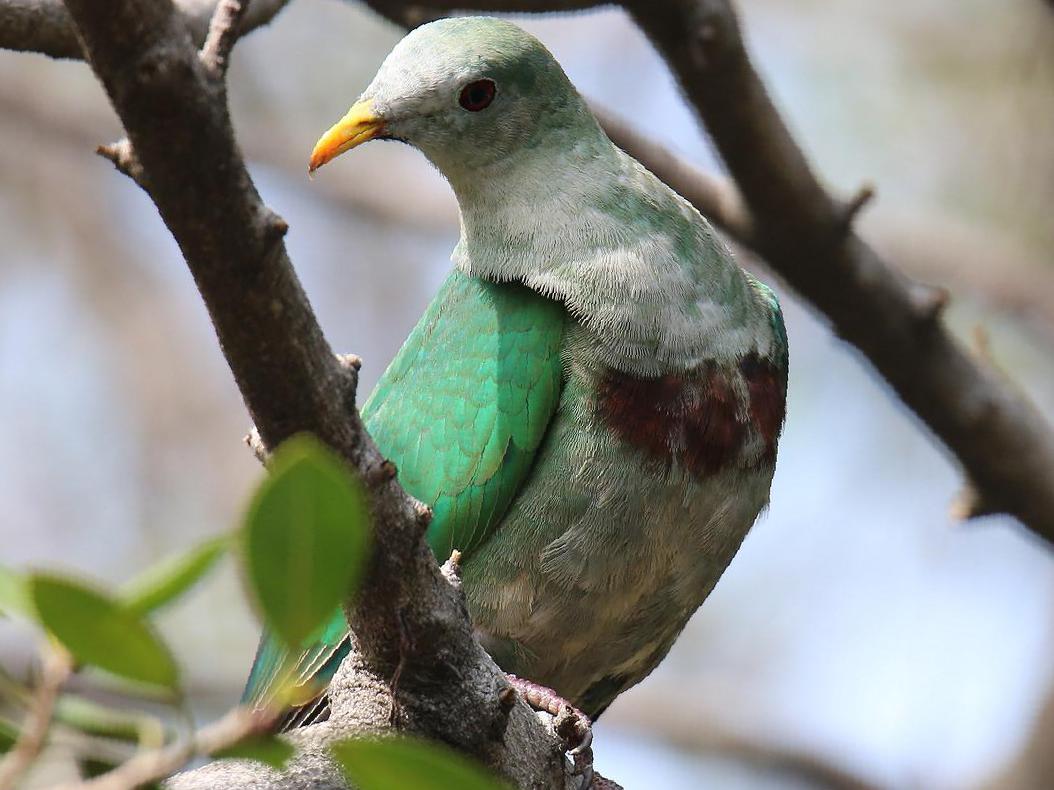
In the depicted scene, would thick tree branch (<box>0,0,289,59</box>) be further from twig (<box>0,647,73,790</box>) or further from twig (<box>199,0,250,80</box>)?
twig (<box>0,647,73,790</box>)

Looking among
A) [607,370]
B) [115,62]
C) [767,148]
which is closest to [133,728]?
[115,62]

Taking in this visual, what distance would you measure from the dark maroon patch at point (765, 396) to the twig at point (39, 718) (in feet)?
7.97

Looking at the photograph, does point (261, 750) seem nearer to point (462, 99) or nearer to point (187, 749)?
A: point (187, 749)

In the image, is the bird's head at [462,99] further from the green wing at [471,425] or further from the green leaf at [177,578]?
the green leaf at [177,578]

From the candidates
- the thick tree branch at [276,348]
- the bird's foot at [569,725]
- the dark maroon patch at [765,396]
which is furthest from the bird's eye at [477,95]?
the thick tree branch at [276,348]

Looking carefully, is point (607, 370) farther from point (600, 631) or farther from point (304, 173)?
point (304, 173)

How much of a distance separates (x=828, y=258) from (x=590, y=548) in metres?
1.55

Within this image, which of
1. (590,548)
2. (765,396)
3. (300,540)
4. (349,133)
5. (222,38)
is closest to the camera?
(300,540)

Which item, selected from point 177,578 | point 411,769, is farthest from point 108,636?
point 411,769

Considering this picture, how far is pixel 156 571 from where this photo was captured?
1.37 metres

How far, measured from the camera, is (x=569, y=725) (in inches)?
120

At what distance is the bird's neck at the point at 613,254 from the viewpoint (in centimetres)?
349

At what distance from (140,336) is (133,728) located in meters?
10.1

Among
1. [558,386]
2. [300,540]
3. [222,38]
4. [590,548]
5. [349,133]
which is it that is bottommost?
[300,540]
